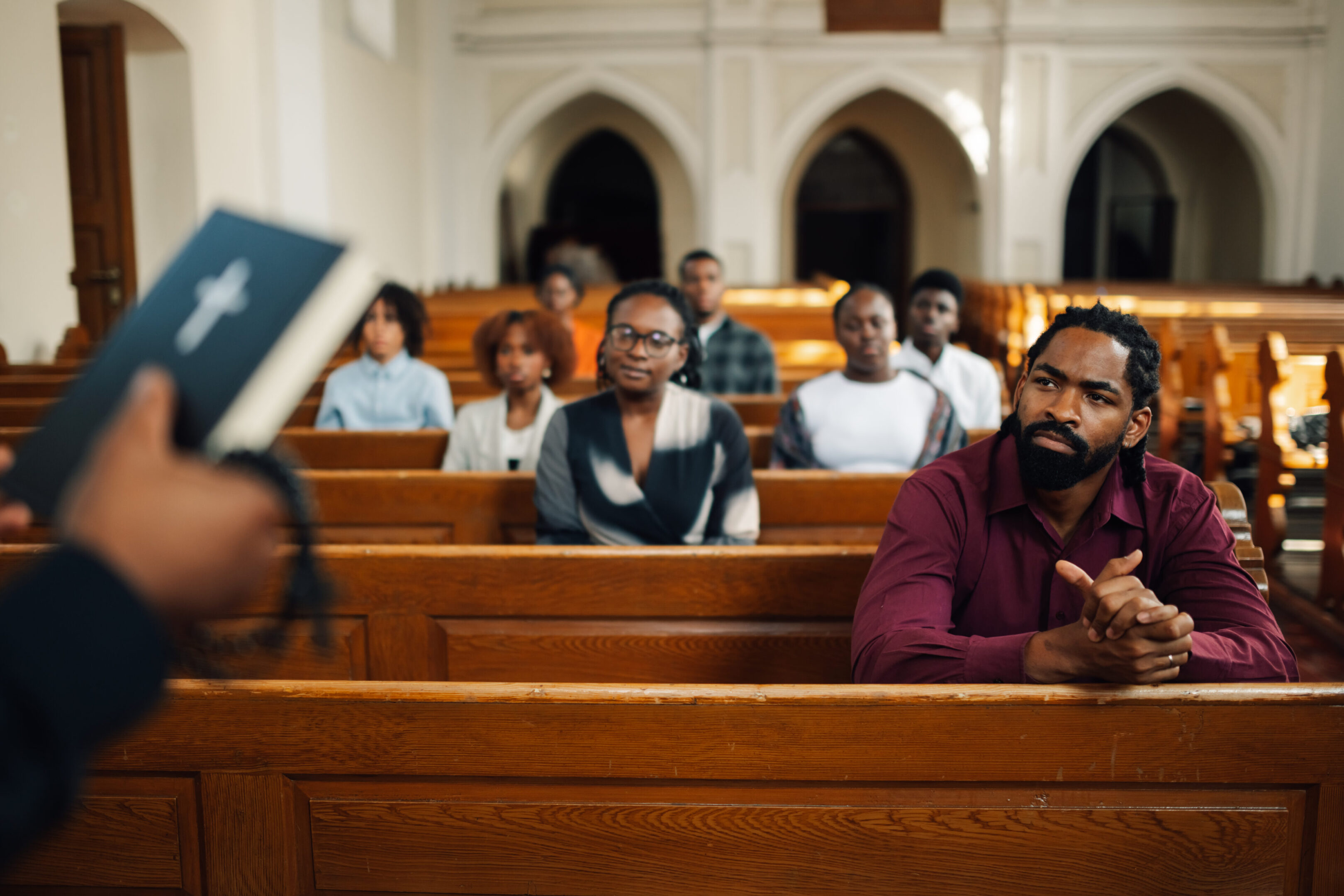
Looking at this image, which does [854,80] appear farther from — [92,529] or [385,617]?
[92,529]

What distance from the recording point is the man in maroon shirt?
5.16 ft

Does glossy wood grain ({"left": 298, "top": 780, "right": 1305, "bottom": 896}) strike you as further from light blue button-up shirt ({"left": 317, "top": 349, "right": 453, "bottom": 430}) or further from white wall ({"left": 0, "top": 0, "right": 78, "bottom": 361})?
white wall ({"left": 0, "top": 0, "right": 78, "bottom": 361})

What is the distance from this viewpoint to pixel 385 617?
201 centimetres

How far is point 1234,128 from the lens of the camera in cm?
1232

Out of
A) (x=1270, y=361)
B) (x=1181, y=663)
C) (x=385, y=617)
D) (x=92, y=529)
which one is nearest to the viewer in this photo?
(x=92, y=529)

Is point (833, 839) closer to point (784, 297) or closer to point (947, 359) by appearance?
point (947, 359)

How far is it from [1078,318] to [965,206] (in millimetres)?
13583

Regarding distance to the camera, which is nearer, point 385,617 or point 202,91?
point 385,617

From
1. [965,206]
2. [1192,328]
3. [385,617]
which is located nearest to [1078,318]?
[385,617]

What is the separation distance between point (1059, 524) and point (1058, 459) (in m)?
0.14

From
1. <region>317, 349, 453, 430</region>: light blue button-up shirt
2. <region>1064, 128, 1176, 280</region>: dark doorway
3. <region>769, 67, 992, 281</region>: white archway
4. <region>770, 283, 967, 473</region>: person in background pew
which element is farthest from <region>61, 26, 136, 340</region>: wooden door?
<region>1064, 128, 1176, 280</region>: dark doorway

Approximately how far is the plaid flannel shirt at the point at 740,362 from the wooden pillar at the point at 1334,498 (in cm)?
195

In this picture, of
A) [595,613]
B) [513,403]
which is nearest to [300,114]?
[513,403]

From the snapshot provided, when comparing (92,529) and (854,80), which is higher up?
(854,80)
